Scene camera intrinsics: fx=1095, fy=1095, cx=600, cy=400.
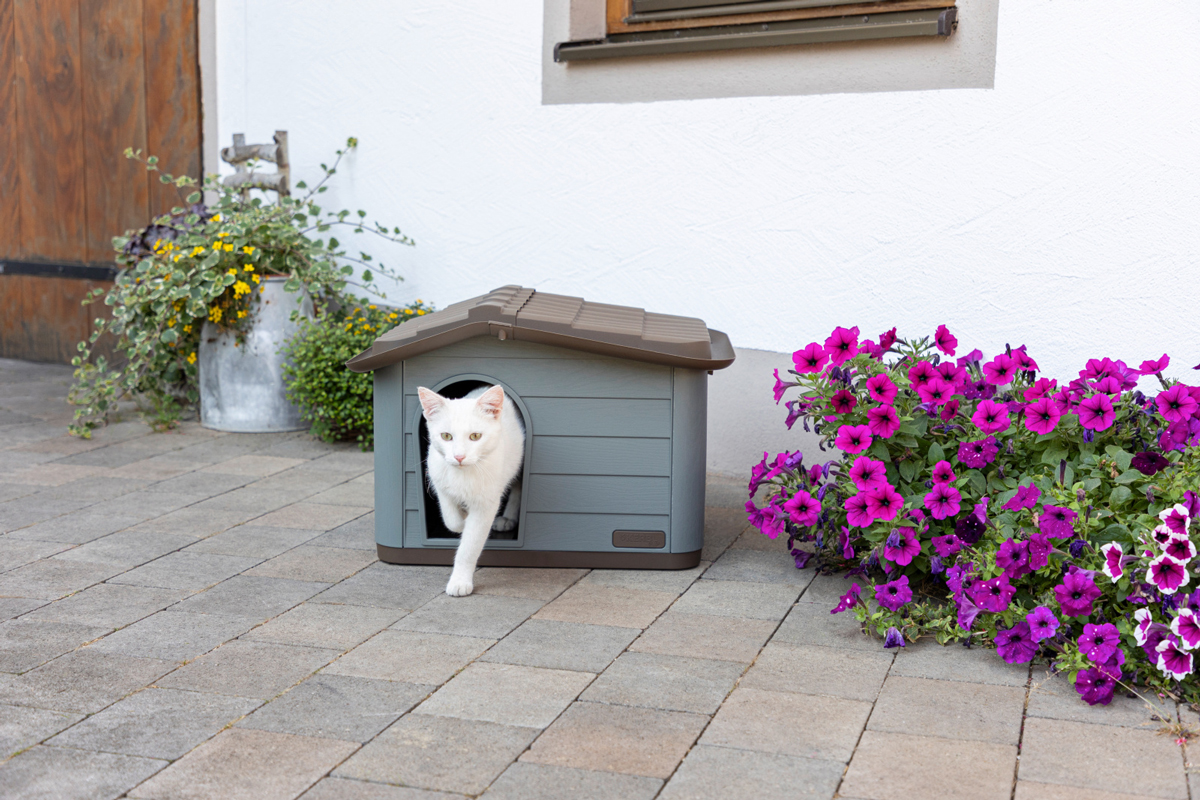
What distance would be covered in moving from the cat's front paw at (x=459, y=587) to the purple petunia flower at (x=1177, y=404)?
1.88m

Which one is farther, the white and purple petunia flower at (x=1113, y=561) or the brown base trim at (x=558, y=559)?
the brown base trim at (x=558, y=559)

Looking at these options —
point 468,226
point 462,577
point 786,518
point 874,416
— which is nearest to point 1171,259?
point 874,416

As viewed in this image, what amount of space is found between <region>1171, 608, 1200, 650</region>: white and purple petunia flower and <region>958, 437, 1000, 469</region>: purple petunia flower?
2.20 ft

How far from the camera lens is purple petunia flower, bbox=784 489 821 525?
312cm

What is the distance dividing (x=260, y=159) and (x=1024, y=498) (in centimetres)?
418

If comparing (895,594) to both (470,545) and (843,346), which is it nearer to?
(843,346)

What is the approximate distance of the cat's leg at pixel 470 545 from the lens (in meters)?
3.11

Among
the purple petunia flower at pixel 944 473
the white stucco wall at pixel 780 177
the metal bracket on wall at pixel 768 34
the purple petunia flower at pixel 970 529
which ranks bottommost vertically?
the purple petunia flower at pixel 970 529

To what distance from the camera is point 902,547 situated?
2.92m

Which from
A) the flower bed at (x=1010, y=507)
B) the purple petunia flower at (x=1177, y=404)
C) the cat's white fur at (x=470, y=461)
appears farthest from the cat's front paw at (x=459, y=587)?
the purple petunia flower at (x=1177, y=404)

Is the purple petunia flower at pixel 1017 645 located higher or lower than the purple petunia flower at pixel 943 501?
lower

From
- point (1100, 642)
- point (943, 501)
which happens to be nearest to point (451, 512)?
point (943, 501)

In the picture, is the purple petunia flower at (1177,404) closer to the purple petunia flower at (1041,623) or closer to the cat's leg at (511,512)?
the purple petunia flower at (1041,623)

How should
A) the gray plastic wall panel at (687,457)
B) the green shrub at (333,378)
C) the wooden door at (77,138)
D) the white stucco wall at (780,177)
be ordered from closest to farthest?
the gray plastic wall panel at (687,457) < the white stucco wall at (780,177) < the green shrub at (333,378) < the wooden door at (77,138)
